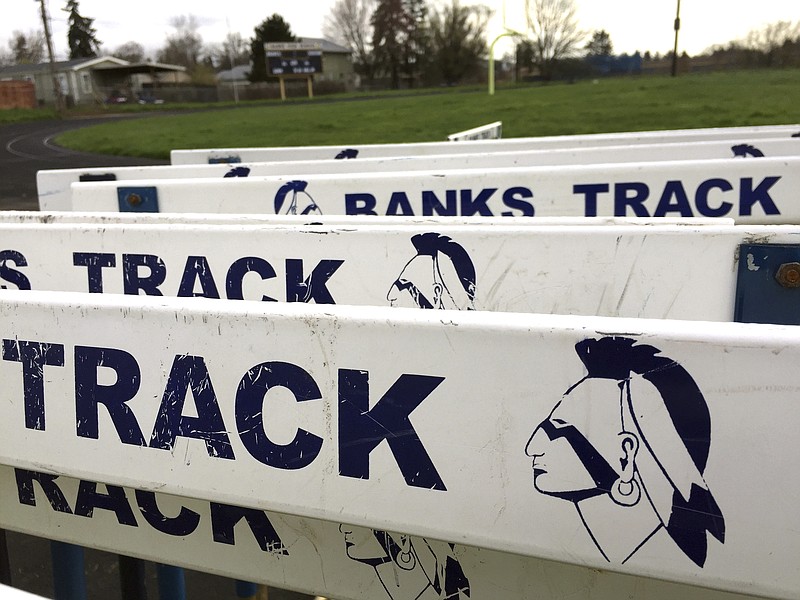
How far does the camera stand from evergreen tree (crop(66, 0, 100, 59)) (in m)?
77.1

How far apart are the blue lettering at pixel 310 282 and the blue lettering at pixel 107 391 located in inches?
24.7

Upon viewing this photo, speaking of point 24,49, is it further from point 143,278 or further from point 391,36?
point 143,278

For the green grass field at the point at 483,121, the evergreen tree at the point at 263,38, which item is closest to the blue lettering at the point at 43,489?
the green grass field at the point at 483,121

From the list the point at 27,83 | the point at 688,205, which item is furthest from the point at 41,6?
the point at 688,205

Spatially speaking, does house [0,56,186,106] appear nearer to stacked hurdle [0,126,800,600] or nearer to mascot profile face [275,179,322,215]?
mascot profile face [275,179,322,215]

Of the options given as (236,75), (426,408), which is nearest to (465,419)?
(426,408)

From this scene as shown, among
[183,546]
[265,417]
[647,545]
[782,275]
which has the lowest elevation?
[183,546]

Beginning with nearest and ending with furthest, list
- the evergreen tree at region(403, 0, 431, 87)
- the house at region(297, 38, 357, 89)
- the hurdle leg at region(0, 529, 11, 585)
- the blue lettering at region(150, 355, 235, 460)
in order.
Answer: the blue lettering at region(150, 355, 235, 460), the hurdle leg at region(0, 529, 11, 585), the evergreen tree at region(403, 0, 431, 87), the house at region(297, 38, 357, 89)

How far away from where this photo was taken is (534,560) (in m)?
1.27

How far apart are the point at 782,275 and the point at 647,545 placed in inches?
34.7

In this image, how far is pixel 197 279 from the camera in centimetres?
199

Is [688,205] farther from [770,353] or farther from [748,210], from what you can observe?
[770,353]

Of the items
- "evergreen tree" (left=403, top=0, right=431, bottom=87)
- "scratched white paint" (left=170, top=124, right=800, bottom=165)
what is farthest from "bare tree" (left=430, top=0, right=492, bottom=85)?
"scratched white paint" (left=170, top=124, right=800, bottom=165)

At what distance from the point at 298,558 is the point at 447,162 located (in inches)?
92.7
